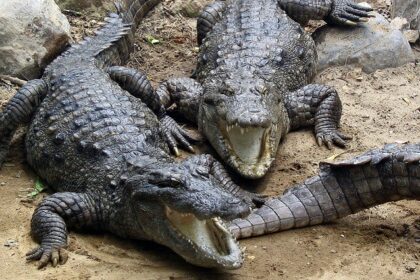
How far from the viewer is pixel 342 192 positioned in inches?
186

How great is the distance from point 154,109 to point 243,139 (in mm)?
1013

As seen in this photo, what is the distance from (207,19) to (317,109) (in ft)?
5.45

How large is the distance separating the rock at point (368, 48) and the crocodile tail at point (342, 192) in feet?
7.80

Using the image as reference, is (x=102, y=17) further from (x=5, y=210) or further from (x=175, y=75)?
(x=5, y=210)

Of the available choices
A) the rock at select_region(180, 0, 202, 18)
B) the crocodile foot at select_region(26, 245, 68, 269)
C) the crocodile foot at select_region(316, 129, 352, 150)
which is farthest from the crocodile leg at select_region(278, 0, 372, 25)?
the crocodile foot at select_region(26, 245, 68, 269)

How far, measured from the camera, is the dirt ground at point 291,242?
429 centimetres

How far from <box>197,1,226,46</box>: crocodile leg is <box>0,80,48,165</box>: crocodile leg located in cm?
211

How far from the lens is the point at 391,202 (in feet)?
16.4

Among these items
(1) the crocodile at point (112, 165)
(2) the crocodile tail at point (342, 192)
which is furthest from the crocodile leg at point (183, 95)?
Answer: (2) the crocodile tail at point (342, 192)

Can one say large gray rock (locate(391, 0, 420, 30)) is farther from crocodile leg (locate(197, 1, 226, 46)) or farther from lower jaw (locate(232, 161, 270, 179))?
lower jaw (locate(232, 161, 270, 179))

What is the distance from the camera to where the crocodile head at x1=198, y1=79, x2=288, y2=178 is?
17.5 feet

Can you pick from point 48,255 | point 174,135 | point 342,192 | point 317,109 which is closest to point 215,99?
point 174,135

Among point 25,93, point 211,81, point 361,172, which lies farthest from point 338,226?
point 25,93

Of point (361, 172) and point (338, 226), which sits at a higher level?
point (361, 172)
